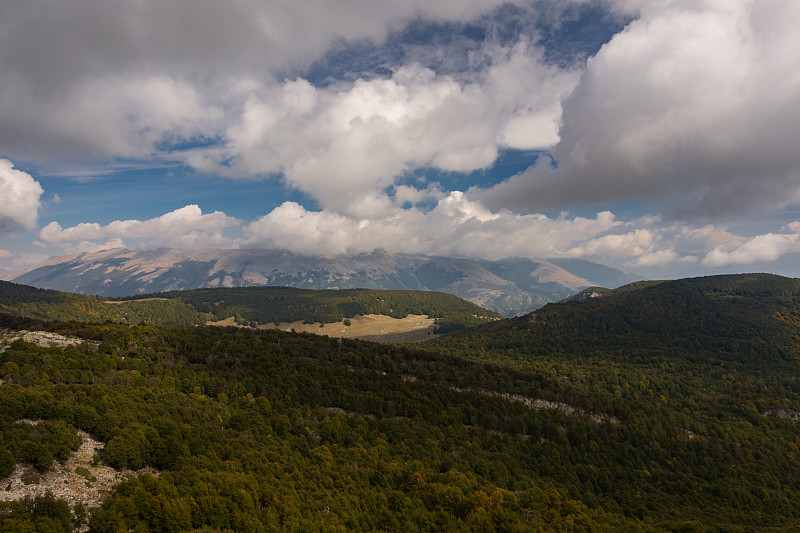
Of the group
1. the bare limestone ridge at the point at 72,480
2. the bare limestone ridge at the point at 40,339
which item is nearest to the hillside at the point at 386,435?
A: the bare limestone ridge at the point at 72,480

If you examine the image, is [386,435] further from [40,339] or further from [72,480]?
[40,339]

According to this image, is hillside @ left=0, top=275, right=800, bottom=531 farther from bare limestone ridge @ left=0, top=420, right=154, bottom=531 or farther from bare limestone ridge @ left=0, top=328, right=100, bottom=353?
bare limestone ridge @ left=0, top=328, right=100, bottom=353

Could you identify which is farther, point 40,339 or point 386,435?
point 386,435

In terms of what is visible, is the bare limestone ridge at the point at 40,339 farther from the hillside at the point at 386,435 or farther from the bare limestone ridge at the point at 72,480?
the bare limestone ridge at the point at 72,480

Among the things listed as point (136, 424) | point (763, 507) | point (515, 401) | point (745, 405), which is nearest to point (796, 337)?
point (745, 405)

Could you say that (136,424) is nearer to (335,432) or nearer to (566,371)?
(335,432)

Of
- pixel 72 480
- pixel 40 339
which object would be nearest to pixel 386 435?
pixel 72 480

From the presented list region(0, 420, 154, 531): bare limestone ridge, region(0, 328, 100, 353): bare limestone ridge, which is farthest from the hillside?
region(0, 328, 100, 353): bare limestone ridge
